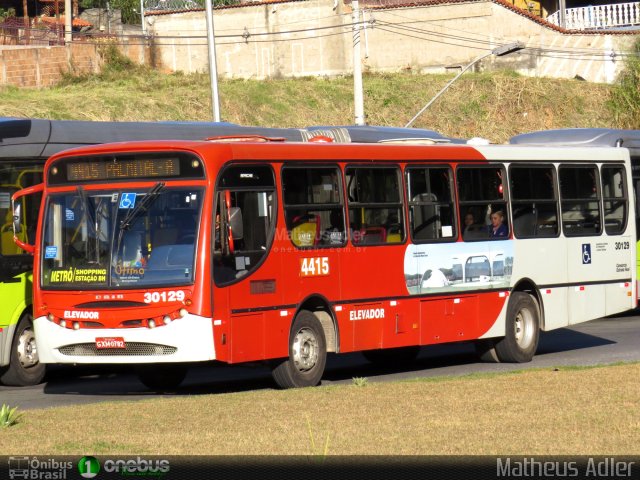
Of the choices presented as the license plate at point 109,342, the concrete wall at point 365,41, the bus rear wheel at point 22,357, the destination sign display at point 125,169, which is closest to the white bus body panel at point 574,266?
the destination sign display at point 125,169

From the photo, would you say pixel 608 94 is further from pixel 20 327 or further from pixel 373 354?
pixel 20 327

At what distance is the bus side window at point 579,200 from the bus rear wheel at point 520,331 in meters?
1.42

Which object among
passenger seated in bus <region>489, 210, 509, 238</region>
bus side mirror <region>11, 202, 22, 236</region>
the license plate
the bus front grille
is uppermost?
bus side mirror <region>11, 202, 22, 236</region>

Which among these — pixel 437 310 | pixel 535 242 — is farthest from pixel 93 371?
pixel 535 242

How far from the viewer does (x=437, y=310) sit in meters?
17.1

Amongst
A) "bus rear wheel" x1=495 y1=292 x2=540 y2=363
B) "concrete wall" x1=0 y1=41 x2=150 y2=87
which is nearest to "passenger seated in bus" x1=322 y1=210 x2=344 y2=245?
"bus rear wheel" x1=495 y1=292 x2=540 y2=363

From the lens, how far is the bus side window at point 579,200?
19562 millimetres

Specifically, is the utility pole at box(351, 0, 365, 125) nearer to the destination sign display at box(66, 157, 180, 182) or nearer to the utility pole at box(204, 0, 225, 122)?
the utility pole at box(204, 0, 225, 122)

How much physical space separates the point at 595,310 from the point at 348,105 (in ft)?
110

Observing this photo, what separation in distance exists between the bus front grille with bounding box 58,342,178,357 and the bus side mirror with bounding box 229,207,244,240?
140 cm

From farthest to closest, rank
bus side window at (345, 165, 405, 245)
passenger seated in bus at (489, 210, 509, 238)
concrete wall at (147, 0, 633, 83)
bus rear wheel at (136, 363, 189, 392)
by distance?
concrete wall at (147, 0, 633, 83) → passenger seated in bus at (489, 210, 509, 238) → bus side window at (345, 165, 405, 245) → bus rear wheel at (136, 363, 189, 392)

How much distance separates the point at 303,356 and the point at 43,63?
36.8 metres

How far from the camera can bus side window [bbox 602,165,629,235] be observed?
66.9 feet

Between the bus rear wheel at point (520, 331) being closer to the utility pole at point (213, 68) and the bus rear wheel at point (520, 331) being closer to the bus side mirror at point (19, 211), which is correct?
the bus side mirror at point (19, 211)
